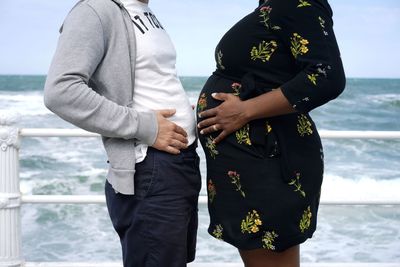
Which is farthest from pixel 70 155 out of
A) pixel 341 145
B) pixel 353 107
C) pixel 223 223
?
pixel 353 107

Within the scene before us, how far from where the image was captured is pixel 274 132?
4.84 ft

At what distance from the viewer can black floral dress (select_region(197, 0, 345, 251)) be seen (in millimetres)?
1387

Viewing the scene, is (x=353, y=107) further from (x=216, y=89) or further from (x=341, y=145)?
(x=216, y=89)

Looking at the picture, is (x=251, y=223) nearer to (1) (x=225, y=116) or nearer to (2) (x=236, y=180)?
(2) (x=236, y=180)

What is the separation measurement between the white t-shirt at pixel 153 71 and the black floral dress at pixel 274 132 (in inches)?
3.8

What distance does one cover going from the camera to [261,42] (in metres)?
1.44

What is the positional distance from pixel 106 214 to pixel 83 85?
713 centimetres

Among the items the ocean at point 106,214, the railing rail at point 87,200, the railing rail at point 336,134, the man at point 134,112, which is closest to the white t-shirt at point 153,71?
the man at point 134,112

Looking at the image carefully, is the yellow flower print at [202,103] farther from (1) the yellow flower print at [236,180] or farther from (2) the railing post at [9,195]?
(2) the railing post at [9,195]

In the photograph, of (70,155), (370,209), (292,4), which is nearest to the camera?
(292,4)

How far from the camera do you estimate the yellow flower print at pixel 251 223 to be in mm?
1478

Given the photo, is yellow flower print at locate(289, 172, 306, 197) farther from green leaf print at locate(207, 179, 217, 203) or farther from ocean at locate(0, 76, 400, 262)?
ocean at locate(0, 76, 400, 262)

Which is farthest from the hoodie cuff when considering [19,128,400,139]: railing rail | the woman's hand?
[19,128,400,139]: railing rail

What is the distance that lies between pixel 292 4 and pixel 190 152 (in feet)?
1.39
